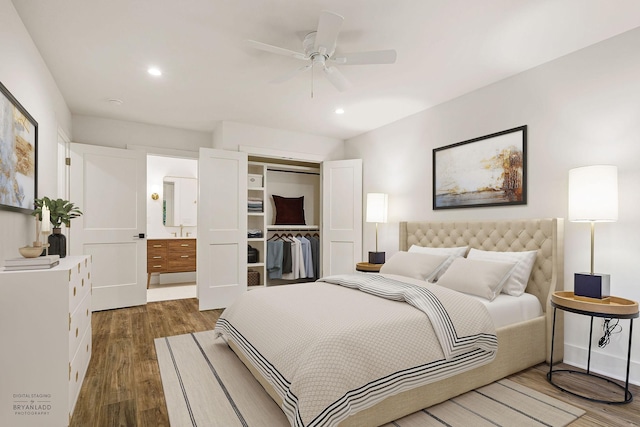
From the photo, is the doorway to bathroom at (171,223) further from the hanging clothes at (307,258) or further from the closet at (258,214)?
the hanging clothes at (307,258)

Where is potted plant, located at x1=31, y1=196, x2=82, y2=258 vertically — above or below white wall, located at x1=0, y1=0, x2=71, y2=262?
below

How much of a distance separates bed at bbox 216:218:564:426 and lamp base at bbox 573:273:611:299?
0.39 meters

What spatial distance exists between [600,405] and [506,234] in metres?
1.43

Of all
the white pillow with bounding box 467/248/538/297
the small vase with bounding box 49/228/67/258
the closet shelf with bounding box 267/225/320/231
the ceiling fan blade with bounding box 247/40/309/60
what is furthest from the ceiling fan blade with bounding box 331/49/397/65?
the closet shelf with bounding box 267/225/320/231

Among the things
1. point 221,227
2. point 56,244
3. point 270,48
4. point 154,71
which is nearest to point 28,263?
point 56,244

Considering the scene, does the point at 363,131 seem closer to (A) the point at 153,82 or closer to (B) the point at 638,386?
(A) the point at 153,82

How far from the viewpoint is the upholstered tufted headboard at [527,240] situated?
108 inches

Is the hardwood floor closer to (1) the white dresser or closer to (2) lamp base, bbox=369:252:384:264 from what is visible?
(1) the white dresser

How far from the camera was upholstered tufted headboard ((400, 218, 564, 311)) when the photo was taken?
108 inches

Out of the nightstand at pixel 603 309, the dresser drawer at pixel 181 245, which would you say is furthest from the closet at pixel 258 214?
the nightstand at pixel 603 309

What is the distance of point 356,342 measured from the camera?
178 centimetres

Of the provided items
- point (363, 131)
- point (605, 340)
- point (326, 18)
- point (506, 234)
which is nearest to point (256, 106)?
point (363, 131)

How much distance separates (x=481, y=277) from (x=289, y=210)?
137 inches

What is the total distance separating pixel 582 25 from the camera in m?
2.34
